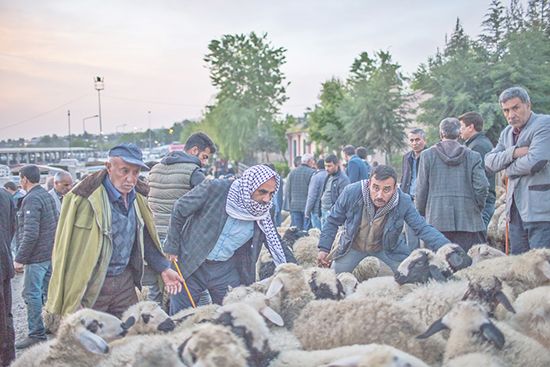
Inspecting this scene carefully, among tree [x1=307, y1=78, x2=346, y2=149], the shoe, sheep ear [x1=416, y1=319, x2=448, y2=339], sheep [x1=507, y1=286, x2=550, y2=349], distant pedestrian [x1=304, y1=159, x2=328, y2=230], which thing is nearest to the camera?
sheep ear [x1=416, y1=319, x2=448, y2=339]

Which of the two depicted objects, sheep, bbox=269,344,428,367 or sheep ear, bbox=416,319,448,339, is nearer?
sheep, bbox=269,344,428,367

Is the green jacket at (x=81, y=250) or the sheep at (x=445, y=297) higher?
the green jacket at (x=81, y=250)

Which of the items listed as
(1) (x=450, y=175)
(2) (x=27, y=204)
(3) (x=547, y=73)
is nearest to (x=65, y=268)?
(2) (x=27, y=204)

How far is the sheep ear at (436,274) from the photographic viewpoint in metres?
4.50

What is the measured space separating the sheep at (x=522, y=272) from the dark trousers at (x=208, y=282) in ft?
6.98

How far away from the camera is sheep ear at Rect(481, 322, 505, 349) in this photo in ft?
10.2

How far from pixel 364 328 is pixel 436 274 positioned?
1376 mm

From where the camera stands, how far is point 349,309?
3682 mm

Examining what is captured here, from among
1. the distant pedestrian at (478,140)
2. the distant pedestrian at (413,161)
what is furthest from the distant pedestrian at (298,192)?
the distant pedestrian at (478,140)

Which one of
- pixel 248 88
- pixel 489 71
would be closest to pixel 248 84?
pixel 248 88

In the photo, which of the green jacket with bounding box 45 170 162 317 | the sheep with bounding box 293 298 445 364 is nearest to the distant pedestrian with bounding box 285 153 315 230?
the green jacket with bounding box 45 170 162 317

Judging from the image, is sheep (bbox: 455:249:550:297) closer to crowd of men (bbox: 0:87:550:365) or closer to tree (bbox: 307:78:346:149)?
crowd of men (bbox: 0:87:550:365)

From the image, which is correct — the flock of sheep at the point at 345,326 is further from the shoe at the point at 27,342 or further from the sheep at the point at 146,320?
the shoe at the point at 27,342

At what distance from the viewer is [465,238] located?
6.42 m
